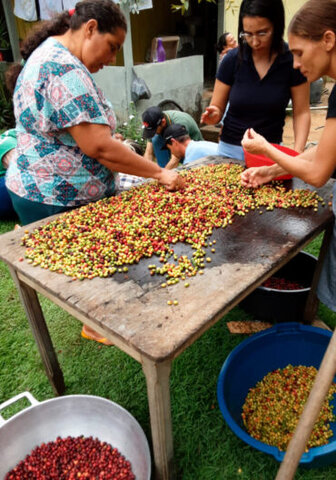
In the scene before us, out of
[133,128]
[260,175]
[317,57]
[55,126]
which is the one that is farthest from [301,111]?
[133,128]

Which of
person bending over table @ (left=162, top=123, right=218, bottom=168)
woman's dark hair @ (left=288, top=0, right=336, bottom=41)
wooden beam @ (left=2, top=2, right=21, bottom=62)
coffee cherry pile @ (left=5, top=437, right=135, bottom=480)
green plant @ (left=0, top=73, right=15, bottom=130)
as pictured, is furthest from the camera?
green plant @ (left=0, top=73, right=15, bottom=130)

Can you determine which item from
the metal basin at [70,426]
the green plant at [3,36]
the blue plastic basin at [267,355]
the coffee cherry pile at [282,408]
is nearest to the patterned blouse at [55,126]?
the metal basin at [70,426]

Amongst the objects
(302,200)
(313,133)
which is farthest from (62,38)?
(313,133)

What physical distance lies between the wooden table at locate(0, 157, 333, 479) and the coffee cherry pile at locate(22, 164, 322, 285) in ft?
0.19

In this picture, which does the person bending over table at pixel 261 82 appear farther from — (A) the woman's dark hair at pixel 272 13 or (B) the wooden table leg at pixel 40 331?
(B) the wooden table leg at pixel 40 331

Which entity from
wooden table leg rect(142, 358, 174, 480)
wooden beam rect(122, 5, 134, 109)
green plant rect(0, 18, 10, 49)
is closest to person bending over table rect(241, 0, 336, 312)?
wooden table leg rect(142, 358, 174, 480)

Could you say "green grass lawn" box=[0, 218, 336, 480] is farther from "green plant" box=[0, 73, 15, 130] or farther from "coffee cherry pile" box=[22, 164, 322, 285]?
"green plant" box=[0, 73, 15, 130]

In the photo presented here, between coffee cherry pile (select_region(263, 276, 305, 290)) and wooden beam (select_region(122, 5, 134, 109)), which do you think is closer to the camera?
coffee cherry pile (select_region(263, 276, 305, 290))

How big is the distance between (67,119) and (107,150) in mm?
270

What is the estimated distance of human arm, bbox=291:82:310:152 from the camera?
2.78 meters

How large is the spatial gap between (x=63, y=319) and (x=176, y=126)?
2.70m

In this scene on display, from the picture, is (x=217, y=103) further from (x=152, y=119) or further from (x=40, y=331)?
(x=40, y=331)

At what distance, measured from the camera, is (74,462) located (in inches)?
72.2

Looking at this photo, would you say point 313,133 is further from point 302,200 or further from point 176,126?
point 302,200
